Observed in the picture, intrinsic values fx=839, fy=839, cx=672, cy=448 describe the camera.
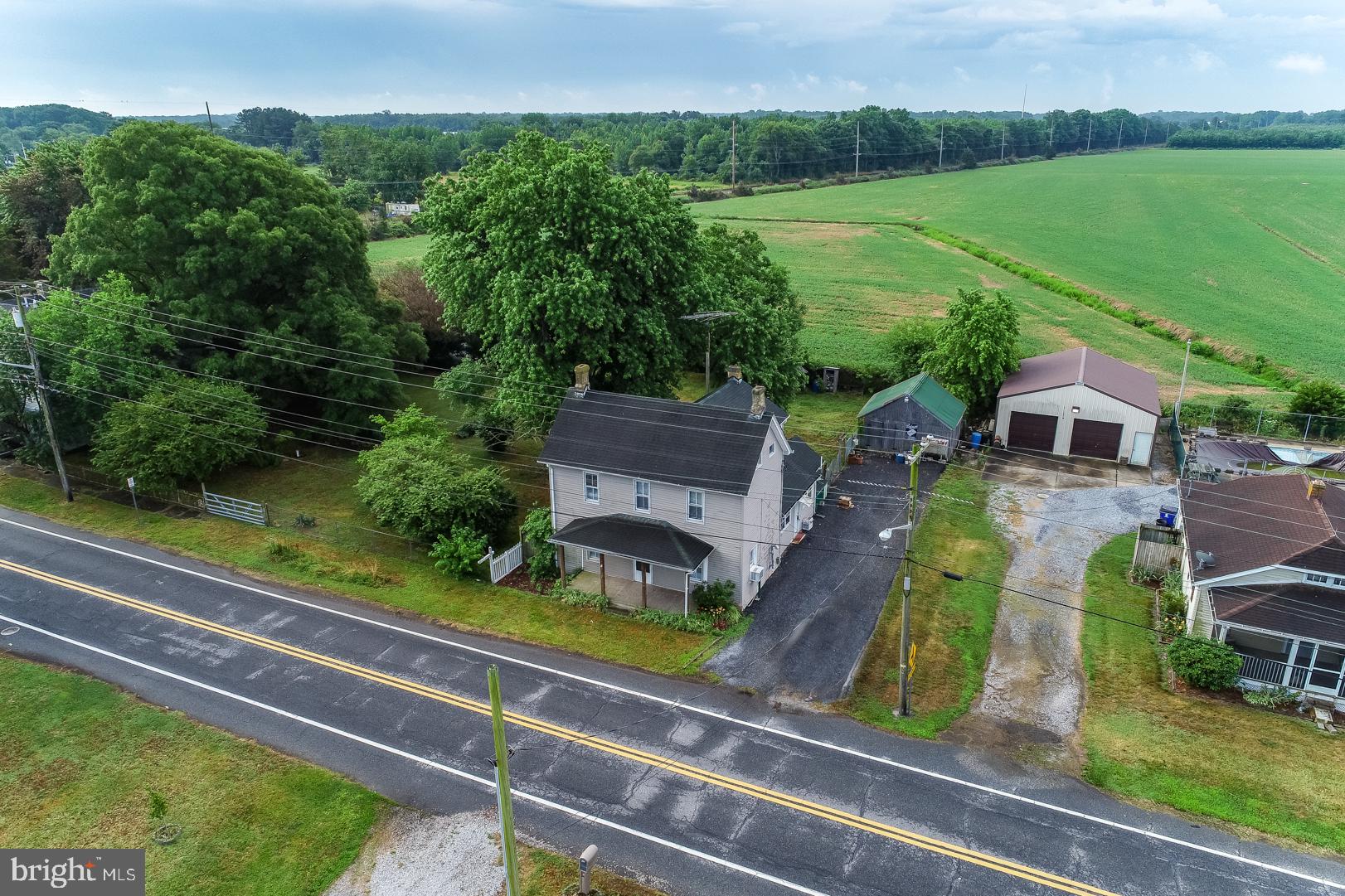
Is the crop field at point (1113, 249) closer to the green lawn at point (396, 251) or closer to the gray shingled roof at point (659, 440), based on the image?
the gray shingled roof at point (659, 440)

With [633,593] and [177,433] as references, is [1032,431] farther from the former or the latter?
[177,433]

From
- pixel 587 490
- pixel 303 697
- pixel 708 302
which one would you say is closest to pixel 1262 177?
pixel 708 302

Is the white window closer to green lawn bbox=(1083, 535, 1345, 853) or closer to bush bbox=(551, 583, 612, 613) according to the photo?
bush bbox=(551, 583, 612, 613)

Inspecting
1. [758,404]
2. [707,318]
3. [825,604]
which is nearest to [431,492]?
[758,404]

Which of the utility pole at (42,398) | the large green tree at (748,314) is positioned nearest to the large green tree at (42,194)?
the utility pole at (42,398)

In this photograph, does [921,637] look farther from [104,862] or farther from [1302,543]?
[104,862]
